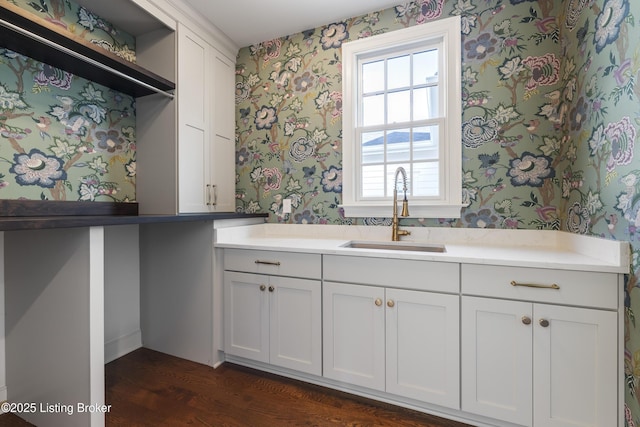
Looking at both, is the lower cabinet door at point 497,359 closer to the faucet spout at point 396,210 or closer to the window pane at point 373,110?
the faucet spout at point 396,210

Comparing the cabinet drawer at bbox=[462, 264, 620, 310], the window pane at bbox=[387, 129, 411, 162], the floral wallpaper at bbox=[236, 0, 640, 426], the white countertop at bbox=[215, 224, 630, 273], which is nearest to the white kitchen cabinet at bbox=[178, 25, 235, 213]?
the floral wallpaper at bbox=[236, 0, 640, 426]

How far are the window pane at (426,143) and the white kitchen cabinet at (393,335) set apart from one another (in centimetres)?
93

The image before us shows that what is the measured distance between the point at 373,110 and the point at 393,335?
162 centimetres

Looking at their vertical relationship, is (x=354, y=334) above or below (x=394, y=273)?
below

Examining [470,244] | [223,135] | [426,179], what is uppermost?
[223,135]

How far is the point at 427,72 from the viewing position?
2137mm

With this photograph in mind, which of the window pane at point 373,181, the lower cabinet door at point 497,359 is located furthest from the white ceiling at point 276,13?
the lower cabinet door at point 497,359

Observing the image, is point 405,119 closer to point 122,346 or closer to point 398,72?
point 398,72

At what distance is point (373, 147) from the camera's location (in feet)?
7.49

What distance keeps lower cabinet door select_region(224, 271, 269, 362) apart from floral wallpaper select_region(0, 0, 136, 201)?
1082 millimetres

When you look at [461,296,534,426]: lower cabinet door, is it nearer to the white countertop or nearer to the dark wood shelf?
the white countertop

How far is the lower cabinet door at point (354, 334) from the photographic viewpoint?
→ 1630mm

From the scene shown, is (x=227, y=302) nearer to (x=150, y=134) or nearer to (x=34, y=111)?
(x=150, y=134)

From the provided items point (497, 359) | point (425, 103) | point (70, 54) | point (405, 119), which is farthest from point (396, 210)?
point (70, 54)
